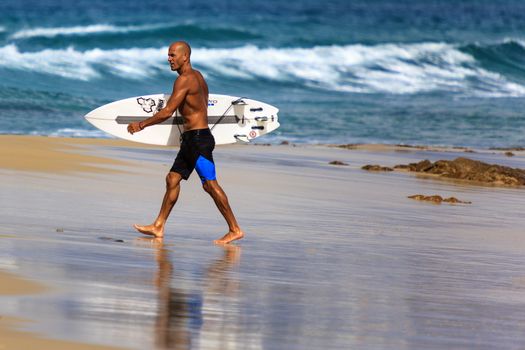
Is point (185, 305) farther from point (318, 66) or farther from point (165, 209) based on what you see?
point (318, 66)

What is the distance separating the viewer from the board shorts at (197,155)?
901 cm

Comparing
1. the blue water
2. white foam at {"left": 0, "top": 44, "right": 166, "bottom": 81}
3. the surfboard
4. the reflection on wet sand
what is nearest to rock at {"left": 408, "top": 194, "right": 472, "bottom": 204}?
the surfboard

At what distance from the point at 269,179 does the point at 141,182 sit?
1.88m

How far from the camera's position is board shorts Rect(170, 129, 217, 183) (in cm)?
901

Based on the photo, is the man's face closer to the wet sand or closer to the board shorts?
the board shorts

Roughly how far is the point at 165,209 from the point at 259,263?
1295 mm

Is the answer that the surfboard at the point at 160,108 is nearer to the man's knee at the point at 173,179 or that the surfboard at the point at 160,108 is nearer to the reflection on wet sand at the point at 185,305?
the man's knee at the point at 173,179

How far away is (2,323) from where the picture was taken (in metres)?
5.22

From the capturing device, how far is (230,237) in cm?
874

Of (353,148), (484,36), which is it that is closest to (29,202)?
(353,148)

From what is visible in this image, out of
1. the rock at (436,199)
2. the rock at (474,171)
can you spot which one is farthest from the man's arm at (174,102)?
the rock at (474,171)

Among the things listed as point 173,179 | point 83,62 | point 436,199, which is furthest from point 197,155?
point 83,62

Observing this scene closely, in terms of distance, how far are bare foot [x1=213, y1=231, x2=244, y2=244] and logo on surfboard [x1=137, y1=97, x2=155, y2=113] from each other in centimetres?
199

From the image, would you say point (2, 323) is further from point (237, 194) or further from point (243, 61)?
point (243, 61)
